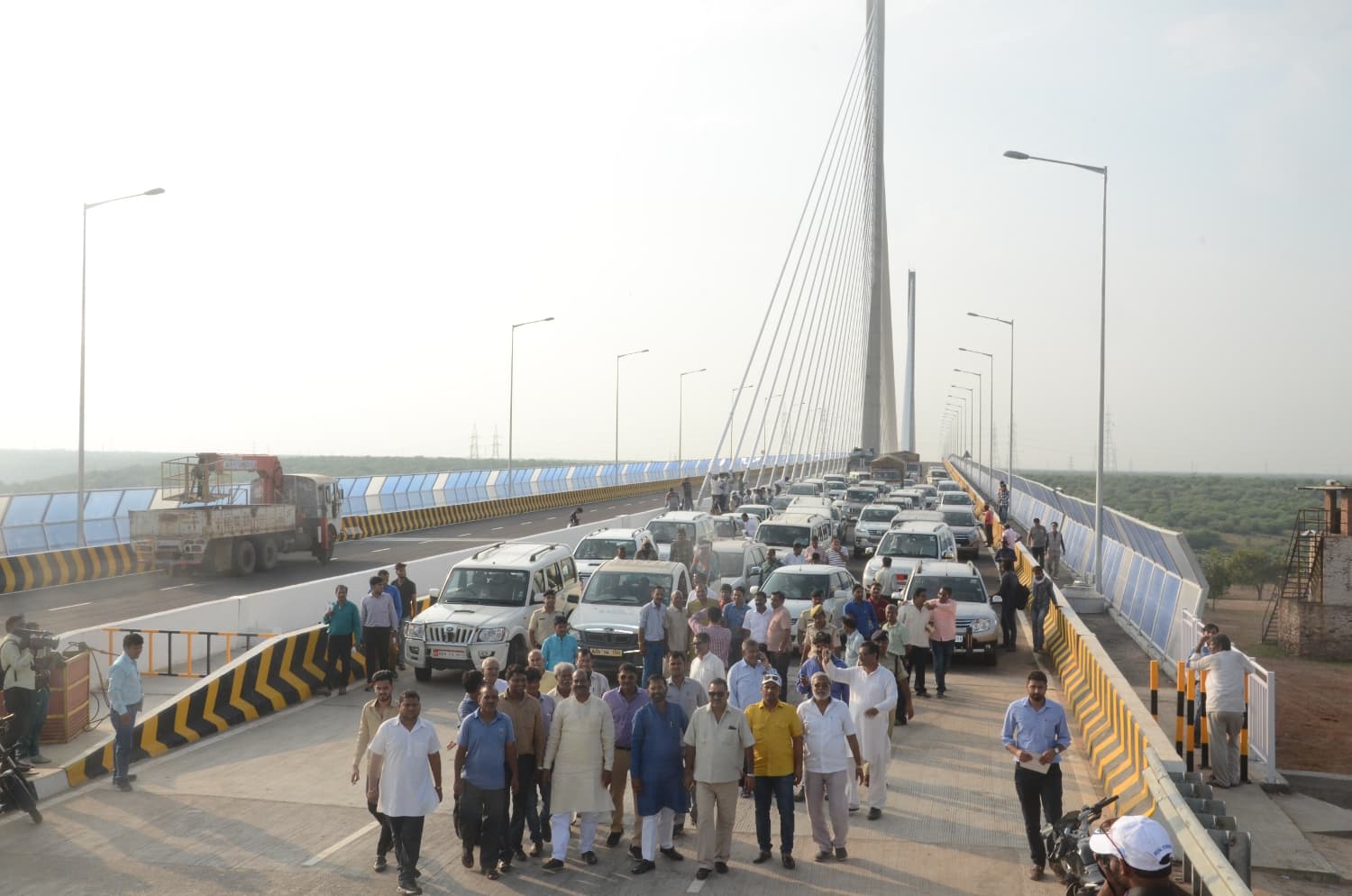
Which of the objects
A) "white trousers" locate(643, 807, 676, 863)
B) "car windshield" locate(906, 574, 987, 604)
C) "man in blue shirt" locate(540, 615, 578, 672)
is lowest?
"white trousers" locate(643, 807, 676, 863)

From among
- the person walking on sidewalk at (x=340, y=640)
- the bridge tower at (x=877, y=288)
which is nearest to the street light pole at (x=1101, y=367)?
the person walking on sidewalk at (x=340, y=640)

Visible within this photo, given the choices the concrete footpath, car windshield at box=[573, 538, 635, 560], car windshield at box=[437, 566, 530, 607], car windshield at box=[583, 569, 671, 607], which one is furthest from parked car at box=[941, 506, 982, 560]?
the concrete footpath

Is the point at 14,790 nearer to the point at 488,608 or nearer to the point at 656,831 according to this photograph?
the point at 656,831

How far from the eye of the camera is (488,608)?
16.8m

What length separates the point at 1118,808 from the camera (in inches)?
397

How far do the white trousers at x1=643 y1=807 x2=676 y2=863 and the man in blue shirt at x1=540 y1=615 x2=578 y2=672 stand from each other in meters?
2.58

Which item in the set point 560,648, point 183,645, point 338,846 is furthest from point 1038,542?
point 338,846

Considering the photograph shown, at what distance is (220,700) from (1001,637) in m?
Answer: 12.7

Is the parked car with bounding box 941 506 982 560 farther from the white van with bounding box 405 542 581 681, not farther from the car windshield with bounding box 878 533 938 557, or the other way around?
the white van with bounding box 405 542 581 681

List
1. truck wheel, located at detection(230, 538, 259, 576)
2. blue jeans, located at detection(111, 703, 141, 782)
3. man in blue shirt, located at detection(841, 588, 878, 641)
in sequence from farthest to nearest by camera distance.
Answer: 1. truck wheel, located at detection(230, 538, 259, 576)
2. man in blue shirt, located at detection(841, 588, 878, 641)
3. blue jeans, located at detection(111, 703, 141, 782)

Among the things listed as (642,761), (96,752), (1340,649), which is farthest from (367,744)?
(1340,649)

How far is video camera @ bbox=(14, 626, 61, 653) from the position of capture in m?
11.6

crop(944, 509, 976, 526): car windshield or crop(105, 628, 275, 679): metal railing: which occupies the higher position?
crop(944, 509, 976, 526): car windshield

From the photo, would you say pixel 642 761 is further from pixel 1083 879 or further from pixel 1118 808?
pixel 1118 808
